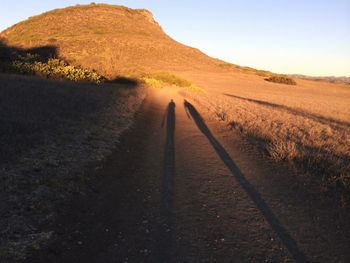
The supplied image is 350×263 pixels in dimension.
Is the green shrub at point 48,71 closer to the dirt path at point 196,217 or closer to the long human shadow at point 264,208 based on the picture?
the long human shadow at point 264,208

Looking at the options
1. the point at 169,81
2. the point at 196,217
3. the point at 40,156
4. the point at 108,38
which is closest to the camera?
the point at 196,217

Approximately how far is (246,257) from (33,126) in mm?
8299

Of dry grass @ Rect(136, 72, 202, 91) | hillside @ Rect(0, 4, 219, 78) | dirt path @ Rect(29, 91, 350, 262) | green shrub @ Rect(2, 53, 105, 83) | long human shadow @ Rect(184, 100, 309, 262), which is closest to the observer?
dirt path @ Rect(29, 91, 350, 262)

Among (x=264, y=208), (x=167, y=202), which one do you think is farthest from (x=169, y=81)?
(x=264, y=208)

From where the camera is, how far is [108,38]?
95188mm

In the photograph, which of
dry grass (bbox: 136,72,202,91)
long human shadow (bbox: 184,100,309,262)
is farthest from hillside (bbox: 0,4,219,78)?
long human shadow (bbox: 184,100,309,262)

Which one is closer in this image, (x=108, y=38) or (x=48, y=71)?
(x=48, y=71)

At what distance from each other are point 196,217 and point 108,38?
306 feet

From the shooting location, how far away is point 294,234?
20.0ft

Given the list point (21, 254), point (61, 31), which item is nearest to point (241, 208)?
point (21, 254)

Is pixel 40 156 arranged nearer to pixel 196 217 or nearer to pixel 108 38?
pixel 196 217

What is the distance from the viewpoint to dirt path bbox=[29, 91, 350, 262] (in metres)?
5.31

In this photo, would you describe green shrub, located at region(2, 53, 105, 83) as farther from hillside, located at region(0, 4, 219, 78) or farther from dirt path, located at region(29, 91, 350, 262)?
hillside, located at region(0, 4, 219, 78)

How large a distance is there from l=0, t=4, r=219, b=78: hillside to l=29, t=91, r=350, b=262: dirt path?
61.4m
